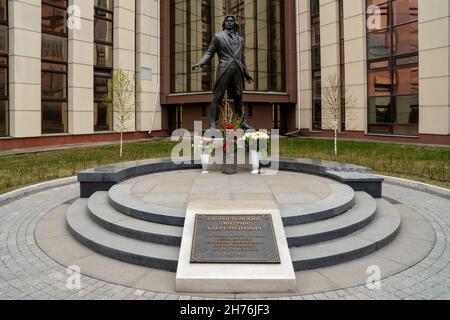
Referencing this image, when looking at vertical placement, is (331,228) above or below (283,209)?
below

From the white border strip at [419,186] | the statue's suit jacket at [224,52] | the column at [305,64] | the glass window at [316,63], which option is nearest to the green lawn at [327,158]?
the white border strip at [419,186]

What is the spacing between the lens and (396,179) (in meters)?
13.3

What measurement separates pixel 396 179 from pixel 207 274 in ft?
34.2

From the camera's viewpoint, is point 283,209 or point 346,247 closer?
point 346,247

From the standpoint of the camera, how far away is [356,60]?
3045cm

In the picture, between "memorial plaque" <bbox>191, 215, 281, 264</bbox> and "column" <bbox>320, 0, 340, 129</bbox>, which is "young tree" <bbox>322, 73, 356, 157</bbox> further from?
"memorial plaque" <bbox>191, 215, 281, 264</bbox>

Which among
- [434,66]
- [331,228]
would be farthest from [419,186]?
[434,66]

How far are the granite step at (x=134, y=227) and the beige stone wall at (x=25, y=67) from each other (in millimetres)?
20015

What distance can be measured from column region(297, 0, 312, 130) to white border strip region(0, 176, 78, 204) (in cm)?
2677

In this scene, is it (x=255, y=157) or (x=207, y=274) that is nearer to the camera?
(x=207, y=274)

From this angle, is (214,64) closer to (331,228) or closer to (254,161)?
(254,161)

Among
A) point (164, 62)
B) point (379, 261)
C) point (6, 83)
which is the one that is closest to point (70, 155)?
point (6, 83)

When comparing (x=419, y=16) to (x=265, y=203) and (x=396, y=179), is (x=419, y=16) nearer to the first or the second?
(x=396, y=179)

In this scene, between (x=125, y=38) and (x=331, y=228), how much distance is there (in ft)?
97.4
